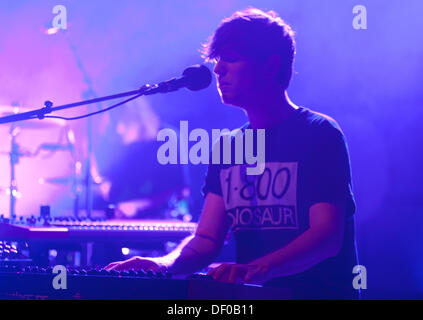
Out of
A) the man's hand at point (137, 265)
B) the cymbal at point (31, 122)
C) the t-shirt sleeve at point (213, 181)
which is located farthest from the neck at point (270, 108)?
the cymbal at point (31, 122)

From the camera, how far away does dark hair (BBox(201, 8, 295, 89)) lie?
2.48m

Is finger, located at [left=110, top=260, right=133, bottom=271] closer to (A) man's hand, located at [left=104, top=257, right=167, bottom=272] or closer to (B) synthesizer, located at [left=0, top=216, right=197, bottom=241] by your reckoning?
(A) man's hand, located at [left=104, top=257, right=167, bottom=272]

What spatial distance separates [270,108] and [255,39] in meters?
0.28

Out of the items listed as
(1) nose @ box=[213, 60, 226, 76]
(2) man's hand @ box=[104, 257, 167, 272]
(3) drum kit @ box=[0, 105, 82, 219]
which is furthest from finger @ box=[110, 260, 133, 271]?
(3) drum kit @ box=[0, 105, 82, 219]

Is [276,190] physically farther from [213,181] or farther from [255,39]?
[255,39]

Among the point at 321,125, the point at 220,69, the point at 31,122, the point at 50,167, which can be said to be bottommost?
the point at 321,125

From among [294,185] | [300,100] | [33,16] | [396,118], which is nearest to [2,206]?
[33,16]

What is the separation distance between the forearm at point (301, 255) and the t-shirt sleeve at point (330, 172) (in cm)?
15

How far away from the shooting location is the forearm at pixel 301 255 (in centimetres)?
197

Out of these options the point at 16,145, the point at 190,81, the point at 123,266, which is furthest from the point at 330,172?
the point at 16,145

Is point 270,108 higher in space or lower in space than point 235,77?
lower

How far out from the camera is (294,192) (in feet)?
7.63

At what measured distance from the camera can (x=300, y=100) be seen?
16.8 feet

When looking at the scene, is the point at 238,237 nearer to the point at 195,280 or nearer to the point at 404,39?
the point at 195,280
